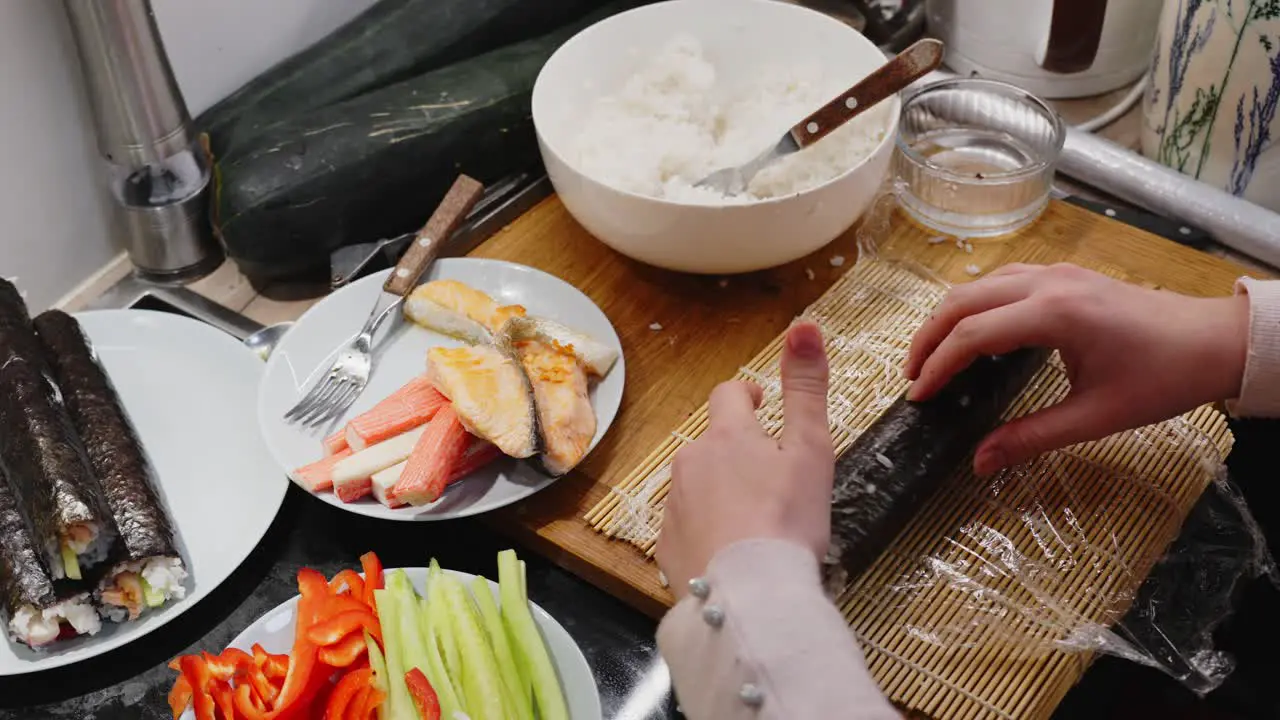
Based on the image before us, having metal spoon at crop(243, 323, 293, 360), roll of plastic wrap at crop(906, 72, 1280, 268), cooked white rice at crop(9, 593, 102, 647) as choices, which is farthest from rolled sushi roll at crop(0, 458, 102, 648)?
roll of plastic wrap at crop(906, 72, 1280, 268)

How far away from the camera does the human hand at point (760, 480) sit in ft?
3.30

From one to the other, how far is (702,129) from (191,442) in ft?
2.76

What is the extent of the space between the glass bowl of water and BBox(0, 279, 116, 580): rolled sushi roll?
1.19 m

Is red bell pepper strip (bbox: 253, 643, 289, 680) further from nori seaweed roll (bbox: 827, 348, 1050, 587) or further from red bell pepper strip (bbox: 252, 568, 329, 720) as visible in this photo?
nori seaweed roll (bbox: 827, 348, 1050, 587)

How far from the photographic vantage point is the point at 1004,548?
122 cm

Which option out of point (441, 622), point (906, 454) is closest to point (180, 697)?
point (441, 622)

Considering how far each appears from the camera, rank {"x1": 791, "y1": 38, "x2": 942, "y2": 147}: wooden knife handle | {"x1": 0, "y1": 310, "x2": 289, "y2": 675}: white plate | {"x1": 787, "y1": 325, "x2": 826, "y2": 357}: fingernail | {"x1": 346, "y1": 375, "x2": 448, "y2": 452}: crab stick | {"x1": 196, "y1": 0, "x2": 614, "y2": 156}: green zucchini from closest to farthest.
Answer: {"x1": 787, "y1": 325, "x2": 826, "y2": 357}: fingernail < {"x1": 0, "y1": 310, "x2": 289, "y2": 675}: white plate < {"x1": 346, "y1": 375, "x2": 448, "y2": 452}: crab stick < {"x1": 791, "y1": 38, "x2": 942, "y2": 147}: wooden knife handle < {"x1": 196, "y1": 0, "x2": 614, "y2": 156}: green zucchini

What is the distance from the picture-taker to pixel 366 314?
60.6 inches

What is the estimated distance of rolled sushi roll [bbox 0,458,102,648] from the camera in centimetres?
115

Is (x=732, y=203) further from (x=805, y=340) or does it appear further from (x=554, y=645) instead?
(x=554, y=645)

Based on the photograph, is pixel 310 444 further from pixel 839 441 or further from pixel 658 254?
pixel 839 441

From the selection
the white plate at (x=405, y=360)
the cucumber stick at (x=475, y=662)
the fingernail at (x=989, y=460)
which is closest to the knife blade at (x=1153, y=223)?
the fingernail at (x=989, y=460)

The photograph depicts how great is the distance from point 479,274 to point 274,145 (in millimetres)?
384

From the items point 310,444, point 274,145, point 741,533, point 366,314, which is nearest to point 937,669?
point 741,533
